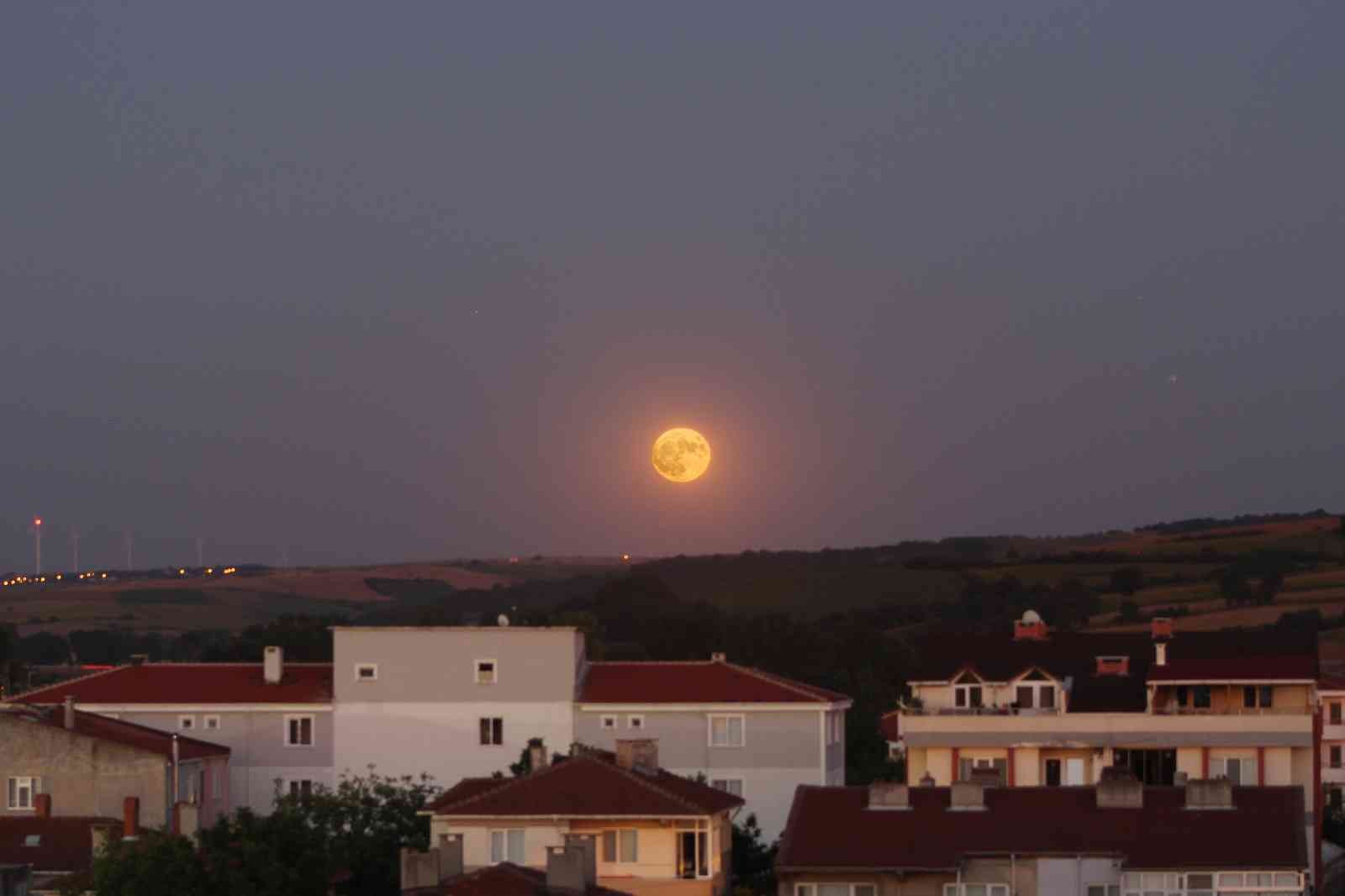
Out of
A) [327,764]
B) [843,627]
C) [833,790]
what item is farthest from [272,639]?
[833,790]

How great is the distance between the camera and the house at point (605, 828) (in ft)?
214

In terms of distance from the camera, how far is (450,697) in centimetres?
9469

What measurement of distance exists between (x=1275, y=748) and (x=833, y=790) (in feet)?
64.0

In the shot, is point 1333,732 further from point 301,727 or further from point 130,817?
point 130,817

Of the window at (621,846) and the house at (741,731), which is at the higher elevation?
the house at (741,731)

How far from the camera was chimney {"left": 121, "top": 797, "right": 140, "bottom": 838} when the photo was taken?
76000 millimetres

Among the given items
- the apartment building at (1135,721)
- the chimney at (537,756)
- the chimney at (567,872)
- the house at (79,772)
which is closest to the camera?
the chimney at (567,872)

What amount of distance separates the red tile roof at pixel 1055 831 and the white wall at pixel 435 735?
28811mm

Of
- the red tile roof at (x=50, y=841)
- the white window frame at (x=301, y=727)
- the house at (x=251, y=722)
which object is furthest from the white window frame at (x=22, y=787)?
the white window frame at (x=301, y=727)

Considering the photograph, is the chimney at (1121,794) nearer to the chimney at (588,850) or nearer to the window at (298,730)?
the chimney at (588,850)

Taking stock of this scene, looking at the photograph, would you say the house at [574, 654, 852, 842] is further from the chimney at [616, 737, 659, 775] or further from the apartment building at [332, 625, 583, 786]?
the chimney at [616, 737, 659, 775]

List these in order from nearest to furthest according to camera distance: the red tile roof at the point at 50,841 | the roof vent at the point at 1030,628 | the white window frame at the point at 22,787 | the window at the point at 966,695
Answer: the red tile roof at the point at 50,841
the white window frame at the point at 22,787
the window at the point at 966,695
the roof vent at the point at 1030,628

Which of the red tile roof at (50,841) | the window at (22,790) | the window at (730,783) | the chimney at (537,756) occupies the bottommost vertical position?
the red tile roof at (50,841)

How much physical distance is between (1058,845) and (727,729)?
3040 cm
